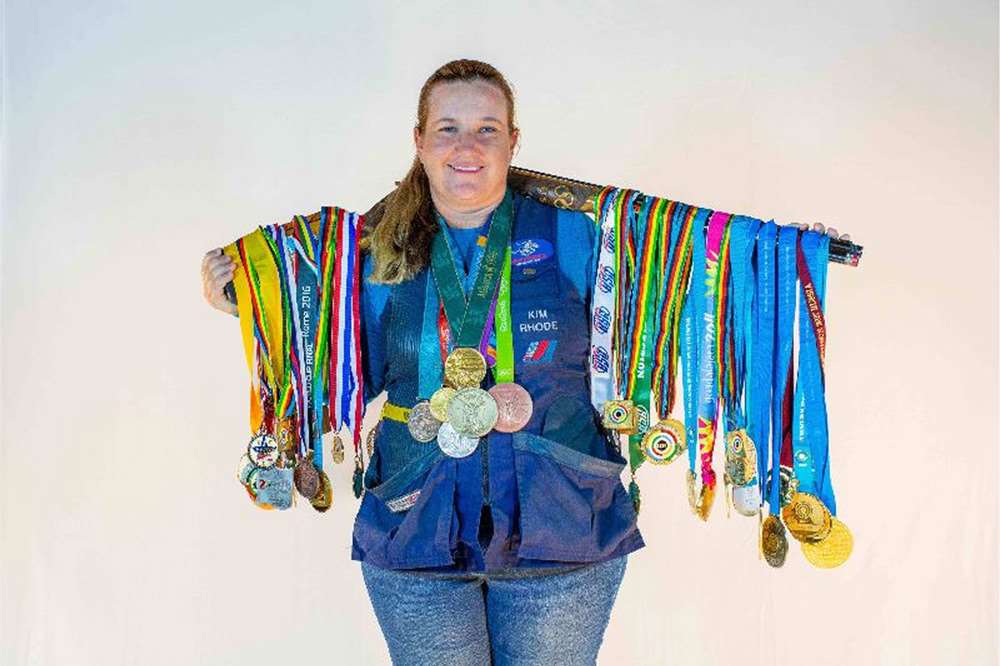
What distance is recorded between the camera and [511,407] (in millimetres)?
2135

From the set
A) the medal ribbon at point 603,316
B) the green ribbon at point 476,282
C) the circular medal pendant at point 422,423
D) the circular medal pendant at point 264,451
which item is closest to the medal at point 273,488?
the circular medal pendant at point 264,451

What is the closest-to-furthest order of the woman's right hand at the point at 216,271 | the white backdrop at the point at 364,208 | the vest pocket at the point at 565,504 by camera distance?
the vest pocket at the point at 565,504 < the woman's right hand at the point at 216,271 < the white backdrop at the point at 364,208

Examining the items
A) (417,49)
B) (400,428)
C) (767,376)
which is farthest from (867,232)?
(400,428)

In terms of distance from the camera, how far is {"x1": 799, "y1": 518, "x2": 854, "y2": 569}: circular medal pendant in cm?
216

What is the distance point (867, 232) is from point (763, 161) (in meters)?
0.30

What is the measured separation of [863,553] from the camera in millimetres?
3102

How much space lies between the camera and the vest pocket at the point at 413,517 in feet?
6.88

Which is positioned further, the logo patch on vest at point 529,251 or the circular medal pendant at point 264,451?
the circular medal pendant at point 264,451

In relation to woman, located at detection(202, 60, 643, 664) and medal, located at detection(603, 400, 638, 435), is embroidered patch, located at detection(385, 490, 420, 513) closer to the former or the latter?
woman, located at detection(202, 60, 643, 664)

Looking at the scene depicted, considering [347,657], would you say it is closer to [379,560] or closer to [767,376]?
[379,560]

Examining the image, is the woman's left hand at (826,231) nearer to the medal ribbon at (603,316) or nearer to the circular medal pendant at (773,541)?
the medal ribbon at (603,316)

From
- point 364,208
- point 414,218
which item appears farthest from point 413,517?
point 364,208

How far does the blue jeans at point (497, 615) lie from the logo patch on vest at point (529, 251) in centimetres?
53

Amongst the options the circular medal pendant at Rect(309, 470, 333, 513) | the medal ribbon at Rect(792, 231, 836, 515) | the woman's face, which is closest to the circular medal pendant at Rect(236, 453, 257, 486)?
the circular medal pendant at Rect(309, 470, 333, 513)
